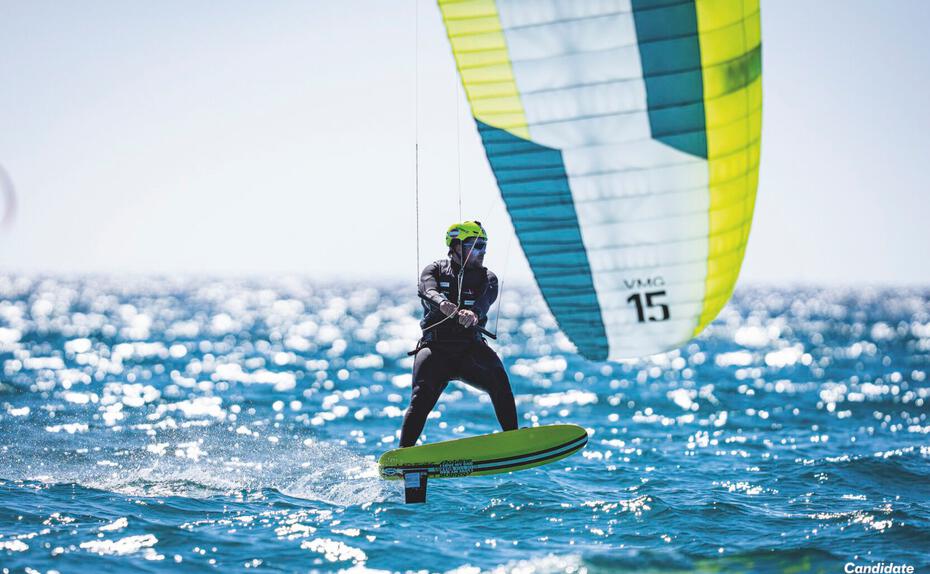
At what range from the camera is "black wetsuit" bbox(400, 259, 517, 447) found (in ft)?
23.4

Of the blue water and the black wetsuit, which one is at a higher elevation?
the black wetsuit

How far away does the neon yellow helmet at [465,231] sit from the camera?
280 inches

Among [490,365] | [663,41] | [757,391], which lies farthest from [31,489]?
[757,391]

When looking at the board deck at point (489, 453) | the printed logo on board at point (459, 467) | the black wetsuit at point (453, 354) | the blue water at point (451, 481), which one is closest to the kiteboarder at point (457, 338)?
the black wetsuit at point (453, 354)

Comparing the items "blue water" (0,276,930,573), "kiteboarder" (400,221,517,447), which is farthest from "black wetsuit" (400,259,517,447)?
"blue water" (0,276,930,573)

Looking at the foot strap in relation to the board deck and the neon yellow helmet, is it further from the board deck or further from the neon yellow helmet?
the neon yellow helmet

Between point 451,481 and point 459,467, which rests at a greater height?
point 459,467

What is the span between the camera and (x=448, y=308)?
22.4 feet

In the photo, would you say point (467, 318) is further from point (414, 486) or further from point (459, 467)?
point (414, 486)

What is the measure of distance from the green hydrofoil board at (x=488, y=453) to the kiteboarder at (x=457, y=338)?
208 mm

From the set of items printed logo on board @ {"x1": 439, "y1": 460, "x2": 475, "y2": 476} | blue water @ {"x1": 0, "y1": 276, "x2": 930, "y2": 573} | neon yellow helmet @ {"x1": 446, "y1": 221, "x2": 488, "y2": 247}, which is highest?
neon yellow helmet @ {"x1": 446, "y1": 221, "x2": 488, "y2": 247}

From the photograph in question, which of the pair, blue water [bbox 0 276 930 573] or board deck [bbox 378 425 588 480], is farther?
board deck [bbox 378 425 588 480]

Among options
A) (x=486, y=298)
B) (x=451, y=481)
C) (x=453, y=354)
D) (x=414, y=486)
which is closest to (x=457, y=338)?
(x=453, y=354)

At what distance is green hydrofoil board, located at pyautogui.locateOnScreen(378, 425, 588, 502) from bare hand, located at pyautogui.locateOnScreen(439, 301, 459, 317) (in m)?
1.03
